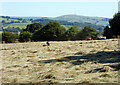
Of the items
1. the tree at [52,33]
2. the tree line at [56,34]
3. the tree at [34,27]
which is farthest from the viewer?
the tree at [34,27]

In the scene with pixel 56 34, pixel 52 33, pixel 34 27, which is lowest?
pixel 56 34

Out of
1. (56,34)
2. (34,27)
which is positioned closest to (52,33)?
(56,34)

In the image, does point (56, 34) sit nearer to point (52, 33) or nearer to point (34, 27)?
point (52, 33)

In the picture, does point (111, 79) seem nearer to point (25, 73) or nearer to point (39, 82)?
point (39, 82)

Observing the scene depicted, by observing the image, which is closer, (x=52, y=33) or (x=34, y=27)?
(x=52, y=33)

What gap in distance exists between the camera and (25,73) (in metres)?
9.72

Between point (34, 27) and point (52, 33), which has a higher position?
point (34, 27)

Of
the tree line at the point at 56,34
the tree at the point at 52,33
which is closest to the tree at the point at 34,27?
the tree line at the point at 56,34

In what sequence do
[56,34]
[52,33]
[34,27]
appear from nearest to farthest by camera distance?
[52,33], [56,34], [34,27]

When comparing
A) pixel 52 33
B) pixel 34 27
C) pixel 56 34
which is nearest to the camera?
pixel 52 33

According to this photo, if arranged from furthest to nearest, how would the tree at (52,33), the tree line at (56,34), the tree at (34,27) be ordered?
the tree at (34,27) < the tree at (52,33) < the tree line at (56,34)

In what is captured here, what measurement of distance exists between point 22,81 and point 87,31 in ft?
216

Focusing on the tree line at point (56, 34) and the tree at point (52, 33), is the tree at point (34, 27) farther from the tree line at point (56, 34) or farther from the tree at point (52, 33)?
the tree at point (52, 33)

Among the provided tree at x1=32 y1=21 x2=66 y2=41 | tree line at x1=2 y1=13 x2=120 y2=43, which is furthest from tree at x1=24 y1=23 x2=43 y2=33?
tree at x1=32 y1=21 x2=66 y2=41
